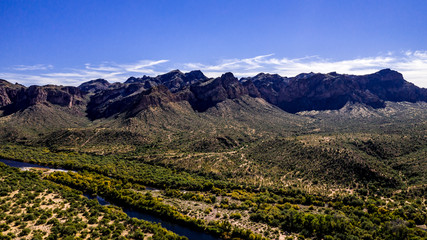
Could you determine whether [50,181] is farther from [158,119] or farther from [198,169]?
[158,119]

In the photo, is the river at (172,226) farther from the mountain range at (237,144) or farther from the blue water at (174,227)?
the mountain range at (237,144)

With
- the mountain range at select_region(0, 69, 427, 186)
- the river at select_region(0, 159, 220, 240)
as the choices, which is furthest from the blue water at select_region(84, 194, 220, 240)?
the mountain range at select_region(0, 69, 427, 186)

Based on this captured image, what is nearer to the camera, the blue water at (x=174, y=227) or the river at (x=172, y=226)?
the blue water at (x=174, y=227)

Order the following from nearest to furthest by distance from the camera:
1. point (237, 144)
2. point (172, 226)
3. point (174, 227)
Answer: point (174, 227)
point (172, 226)
point (237, 144)

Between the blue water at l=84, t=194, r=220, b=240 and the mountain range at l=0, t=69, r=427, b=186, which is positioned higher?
the mountain range at l=0, t=69, r=427, b=186

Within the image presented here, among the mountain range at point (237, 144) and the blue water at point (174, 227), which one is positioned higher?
the mountain range at point (237, 144)

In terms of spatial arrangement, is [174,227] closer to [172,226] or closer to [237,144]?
[172,226]

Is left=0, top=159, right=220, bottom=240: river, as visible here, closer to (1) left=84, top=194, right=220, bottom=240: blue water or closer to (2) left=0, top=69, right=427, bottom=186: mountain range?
(1) left=84, top=194, right=220, bottom=240: blue water

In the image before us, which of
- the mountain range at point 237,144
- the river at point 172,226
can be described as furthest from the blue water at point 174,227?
the mountain range at point 237,144

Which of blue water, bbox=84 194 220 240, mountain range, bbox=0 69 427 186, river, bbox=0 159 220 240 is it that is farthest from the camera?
mountain range, bbox=0 69 427 186

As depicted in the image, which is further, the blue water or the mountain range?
the mountain range

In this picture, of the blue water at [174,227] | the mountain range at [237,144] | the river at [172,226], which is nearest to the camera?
the blue water at [174,227]

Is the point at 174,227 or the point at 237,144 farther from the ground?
the point at 237,144

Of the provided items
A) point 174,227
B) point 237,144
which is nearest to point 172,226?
point 174,227
